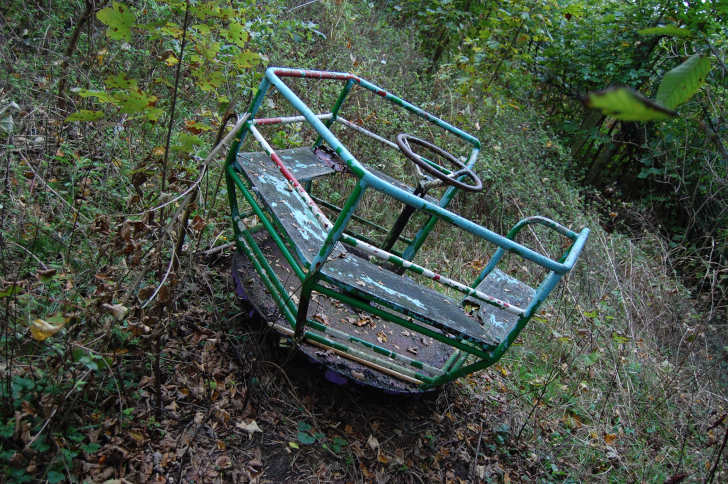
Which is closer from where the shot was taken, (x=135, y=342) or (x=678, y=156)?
(x=135, y=342)

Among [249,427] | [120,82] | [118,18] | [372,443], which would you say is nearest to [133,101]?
[120,82]

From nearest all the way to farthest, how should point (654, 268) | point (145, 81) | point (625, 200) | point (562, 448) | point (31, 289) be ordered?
Result: point (31, 289)
point (562, 448)
point (145, 81)
point (654, 268)
point (625, 200)

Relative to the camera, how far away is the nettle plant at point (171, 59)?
1914 mm

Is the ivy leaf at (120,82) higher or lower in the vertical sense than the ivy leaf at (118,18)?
lower

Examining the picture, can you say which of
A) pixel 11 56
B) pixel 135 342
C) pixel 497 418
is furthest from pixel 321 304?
pixel 11 56

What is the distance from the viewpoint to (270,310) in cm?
280

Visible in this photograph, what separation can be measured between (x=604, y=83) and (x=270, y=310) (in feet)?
22.6

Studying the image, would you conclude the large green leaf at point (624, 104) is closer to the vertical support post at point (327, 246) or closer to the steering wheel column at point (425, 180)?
the vertical support post at point (327, 246)

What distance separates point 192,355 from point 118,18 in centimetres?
162

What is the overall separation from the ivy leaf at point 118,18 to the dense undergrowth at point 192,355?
272 mm

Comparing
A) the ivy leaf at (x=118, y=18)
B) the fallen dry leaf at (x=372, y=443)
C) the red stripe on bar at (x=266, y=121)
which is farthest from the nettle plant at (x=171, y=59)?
the fallen dry leaf at (x=372, y=443)

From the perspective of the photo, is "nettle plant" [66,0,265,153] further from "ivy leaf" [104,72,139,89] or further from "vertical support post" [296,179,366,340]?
"vertical support post" [296,179,366,340]

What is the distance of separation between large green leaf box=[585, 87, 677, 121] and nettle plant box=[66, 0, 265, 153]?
6.08 ft

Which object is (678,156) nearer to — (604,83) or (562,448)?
(604,83)
